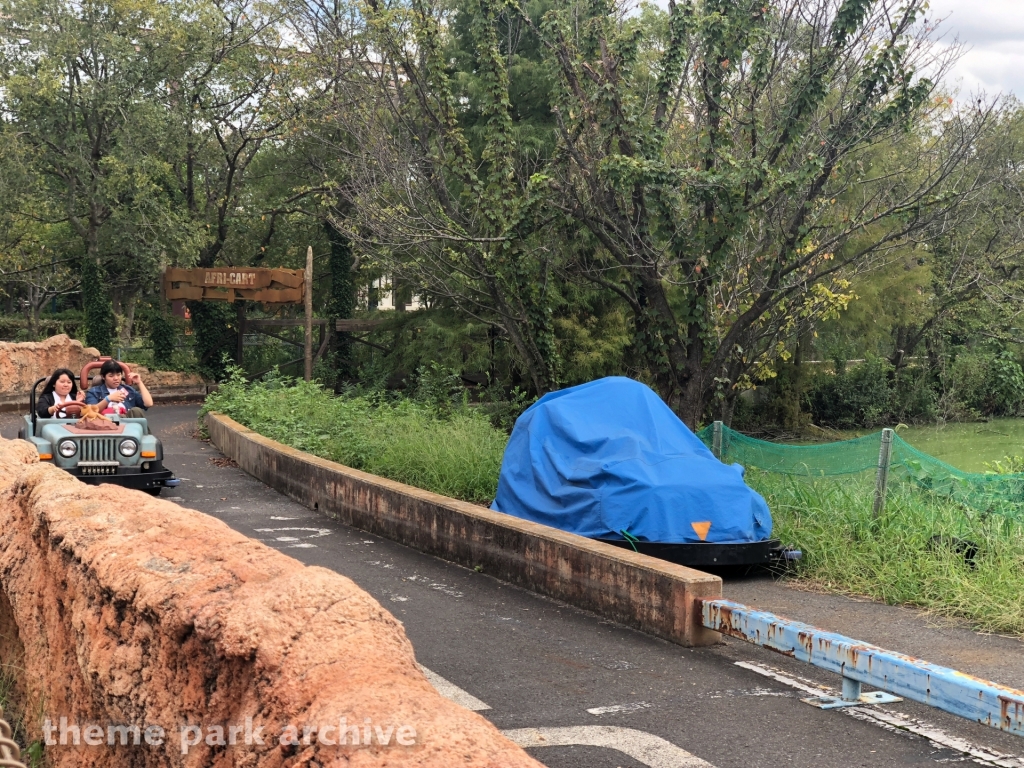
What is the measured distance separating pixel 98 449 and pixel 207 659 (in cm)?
996

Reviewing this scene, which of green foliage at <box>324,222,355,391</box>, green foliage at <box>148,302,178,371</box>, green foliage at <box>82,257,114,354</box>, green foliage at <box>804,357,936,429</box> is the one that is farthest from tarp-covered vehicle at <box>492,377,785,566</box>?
green foliage at <box>804,357,936,429</box>

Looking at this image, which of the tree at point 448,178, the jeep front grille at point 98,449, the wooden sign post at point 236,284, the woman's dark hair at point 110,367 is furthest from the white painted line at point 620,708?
the wooden sign post at point 236,284

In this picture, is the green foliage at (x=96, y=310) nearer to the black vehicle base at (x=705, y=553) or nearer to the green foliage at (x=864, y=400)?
the green foliage at (x=864, y=400)

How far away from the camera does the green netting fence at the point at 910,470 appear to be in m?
9.36

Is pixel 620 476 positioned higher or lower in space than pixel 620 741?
higher

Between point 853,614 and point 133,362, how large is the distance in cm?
2711

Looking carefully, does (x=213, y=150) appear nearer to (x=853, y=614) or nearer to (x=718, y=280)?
(x=718, y=280)

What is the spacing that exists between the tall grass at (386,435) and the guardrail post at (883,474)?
415cm

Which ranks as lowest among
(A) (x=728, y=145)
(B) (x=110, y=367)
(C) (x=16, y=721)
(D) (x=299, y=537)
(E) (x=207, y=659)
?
(D) (x=299, y=537)

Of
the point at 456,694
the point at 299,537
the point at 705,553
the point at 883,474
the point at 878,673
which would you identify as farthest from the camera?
the point at 299,537

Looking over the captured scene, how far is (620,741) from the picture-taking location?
512 centimetres

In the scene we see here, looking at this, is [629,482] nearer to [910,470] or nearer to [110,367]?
[910,470]

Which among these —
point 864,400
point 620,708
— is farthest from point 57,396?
point 864,400

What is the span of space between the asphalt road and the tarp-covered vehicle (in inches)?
33.5
